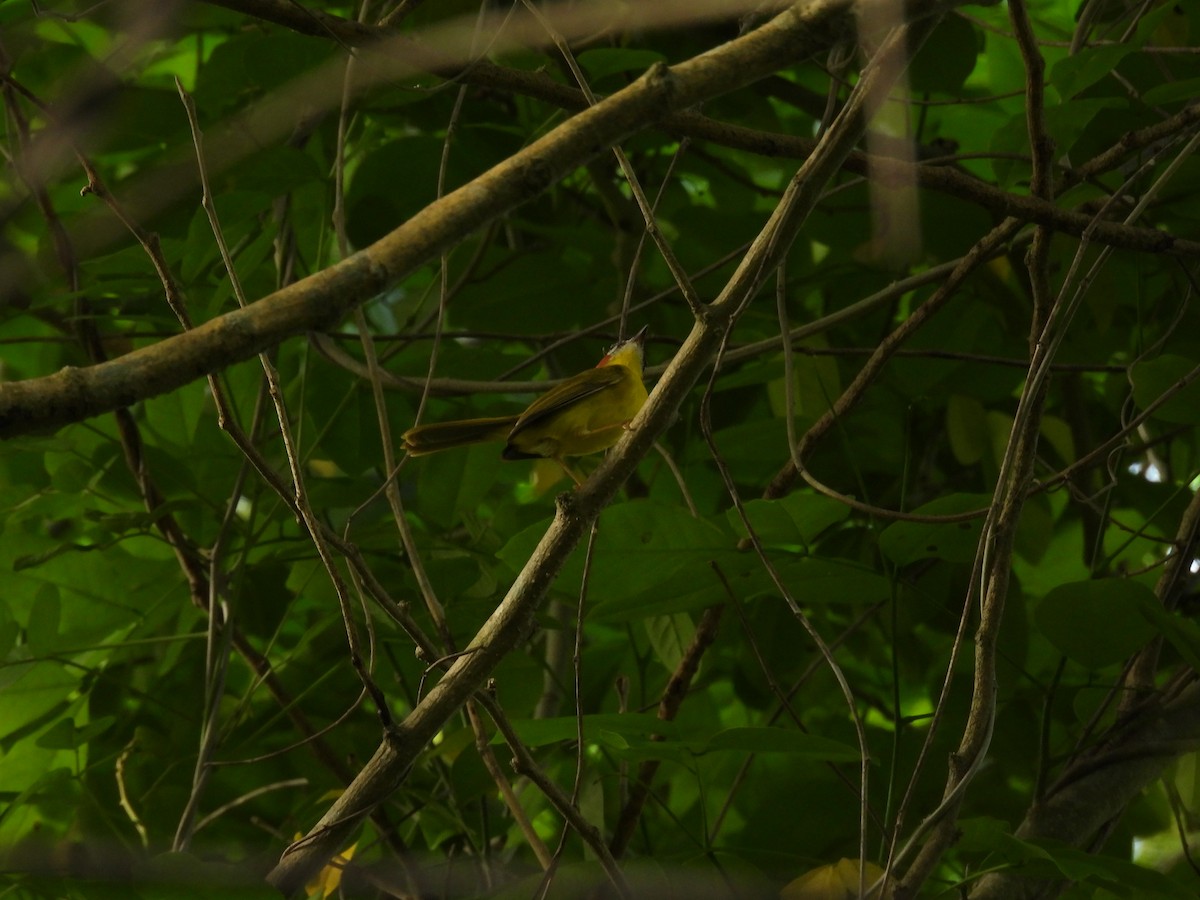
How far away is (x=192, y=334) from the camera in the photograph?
906 millimetres

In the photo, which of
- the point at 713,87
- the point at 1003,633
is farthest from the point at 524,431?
the point at 713,87

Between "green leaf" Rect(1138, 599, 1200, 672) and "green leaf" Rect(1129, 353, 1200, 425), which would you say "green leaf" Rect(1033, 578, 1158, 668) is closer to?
"green leaf" Rect(1138, 599, 1200, 672)

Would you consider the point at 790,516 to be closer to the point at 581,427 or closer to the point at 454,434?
the point at 581,427

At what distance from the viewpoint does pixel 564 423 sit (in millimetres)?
2557

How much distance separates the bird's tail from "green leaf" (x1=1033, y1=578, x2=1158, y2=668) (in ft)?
3.87

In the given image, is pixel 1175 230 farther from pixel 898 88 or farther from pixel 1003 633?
pixel 1003 633

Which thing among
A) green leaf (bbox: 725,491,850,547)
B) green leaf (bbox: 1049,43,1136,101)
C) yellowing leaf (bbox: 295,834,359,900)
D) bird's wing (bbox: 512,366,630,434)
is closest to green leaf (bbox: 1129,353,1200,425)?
green leaf (bbox: 1049,43,1136,101)

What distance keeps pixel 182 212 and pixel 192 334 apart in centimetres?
226

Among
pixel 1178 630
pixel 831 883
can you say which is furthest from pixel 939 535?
pixel 831 883

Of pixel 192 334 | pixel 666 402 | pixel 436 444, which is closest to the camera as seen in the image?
pixel 192 334

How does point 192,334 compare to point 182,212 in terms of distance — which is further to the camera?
point 182,212

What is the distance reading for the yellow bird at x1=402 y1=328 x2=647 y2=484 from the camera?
2512 millimetres

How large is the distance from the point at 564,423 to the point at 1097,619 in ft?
3.70

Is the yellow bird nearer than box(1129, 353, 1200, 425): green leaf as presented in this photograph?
No
